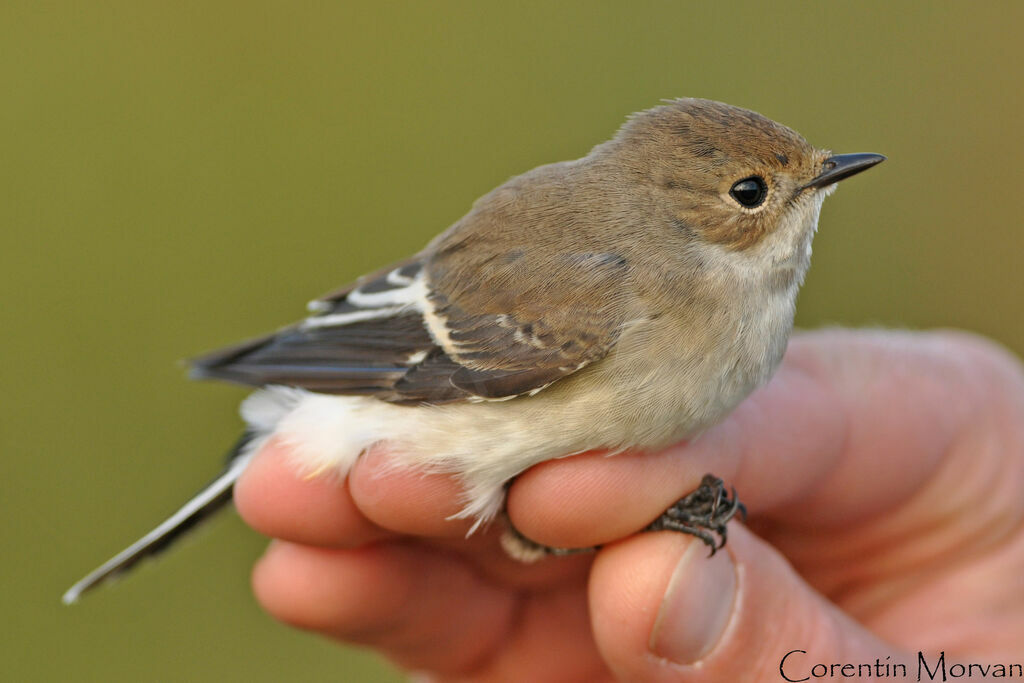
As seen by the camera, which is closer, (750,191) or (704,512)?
(750,191)

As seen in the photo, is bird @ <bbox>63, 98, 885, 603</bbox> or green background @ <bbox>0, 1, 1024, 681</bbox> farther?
green background @ <bbox>0, 1, 1024, 681</bbox>

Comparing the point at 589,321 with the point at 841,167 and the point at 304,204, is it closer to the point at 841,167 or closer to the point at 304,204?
the point at 841,167

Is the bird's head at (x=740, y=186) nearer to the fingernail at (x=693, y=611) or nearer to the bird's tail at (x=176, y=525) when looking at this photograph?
the fingernail at (x=693, y=611)

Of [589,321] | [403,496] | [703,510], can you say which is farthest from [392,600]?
[589,321]

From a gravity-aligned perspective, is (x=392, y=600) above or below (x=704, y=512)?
below

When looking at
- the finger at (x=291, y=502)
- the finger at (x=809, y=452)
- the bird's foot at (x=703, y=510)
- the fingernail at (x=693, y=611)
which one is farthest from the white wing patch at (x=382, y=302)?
the fingernail at (x=693, y=611)

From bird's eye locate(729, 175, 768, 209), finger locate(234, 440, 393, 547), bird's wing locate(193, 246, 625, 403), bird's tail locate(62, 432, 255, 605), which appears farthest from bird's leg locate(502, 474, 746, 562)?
bird's tail locate(62, 432, 255, 605)

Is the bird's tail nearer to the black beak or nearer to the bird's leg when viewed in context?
the bird's leg
